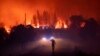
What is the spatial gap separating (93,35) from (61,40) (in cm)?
479

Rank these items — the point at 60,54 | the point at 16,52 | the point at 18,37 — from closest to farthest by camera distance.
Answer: the point at 60,54 → the point at 16,52 → the point at 18,37

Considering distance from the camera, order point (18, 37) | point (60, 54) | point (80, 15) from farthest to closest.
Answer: point (80, 15) < point (18, 37) < point (60, 54)

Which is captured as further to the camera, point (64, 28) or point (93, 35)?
point (64, 28)

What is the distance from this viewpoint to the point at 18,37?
32.7 meters

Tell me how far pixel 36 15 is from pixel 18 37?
1174 cm

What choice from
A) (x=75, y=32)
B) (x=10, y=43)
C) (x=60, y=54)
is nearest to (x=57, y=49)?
(x=60, y=54)

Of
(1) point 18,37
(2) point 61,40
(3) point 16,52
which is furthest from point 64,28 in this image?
(3) point 16,52

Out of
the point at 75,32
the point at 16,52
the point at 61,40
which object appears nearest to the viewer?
the point at 16,52

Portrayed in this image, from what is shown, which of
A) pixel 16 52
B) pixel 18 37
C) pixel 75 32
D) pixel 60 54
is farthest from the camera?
pixel 75 32

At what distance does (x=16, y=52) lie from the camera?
2997cm

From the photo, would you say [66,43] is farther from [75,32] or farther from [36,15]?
[36,15]

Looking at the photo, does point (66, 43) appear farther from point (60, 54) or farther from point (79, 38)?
point (60, 54)

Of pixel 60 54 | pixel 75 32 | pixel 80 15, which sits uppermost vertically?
pixel 80 15

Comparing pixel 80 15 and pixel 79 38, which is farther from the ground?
pixel 80 15
